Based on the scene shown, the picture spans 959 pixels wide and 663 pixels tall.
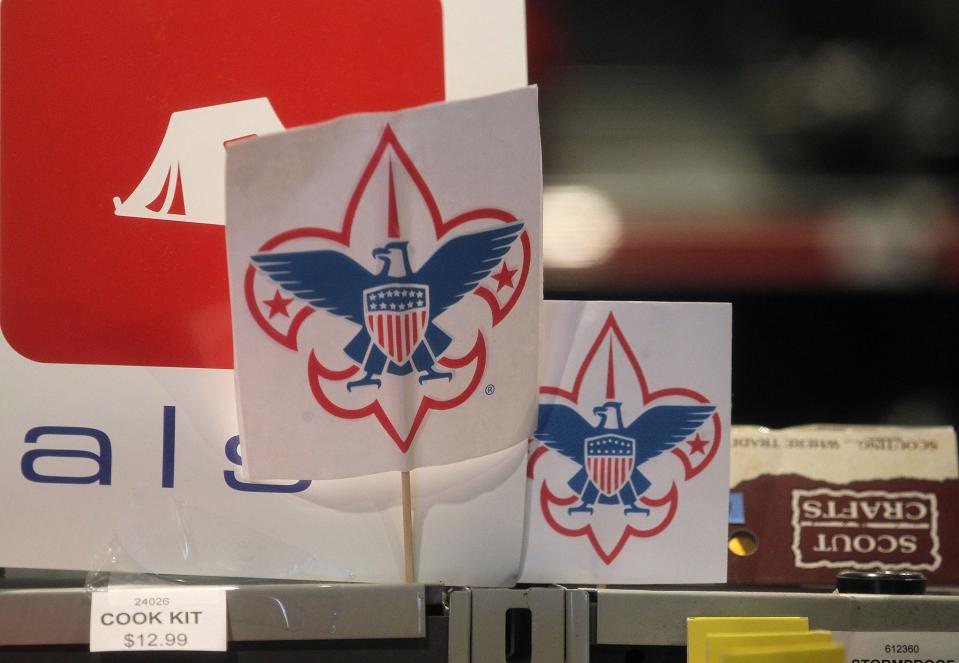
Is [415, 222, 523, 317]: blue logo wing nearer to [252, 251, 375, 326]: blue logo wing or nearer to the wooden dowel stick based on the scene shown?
[252, 251, 375, 326]: blue logo wing

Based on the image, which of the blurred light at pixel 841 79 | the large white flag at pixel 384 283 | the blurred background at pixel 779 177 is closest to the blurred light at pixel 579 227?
the blurred background at pixel 779 177

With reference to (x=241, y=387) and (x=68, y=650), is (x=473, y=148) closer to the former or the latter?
(x=241, y=387)

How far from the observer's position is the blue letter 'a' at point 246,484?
102cm

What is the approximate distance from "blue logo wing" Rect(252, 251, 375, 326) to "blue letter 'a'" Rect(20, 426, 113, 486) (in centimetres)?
24

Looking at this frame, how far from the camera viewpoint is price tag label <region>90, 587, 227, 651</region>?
919 mm

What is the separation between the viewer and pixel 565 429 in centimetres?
107

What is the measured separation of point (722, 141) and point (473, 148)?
2814 mm

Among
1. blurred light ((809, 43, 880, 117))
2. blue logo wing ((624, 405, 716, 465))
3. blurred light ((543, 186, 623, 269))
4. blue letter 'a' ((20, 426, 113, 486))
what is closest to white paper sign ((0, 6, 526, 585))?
blue letter 'a' ((20, 426, 113, 486))

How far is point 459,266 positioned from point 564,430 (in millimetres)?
210

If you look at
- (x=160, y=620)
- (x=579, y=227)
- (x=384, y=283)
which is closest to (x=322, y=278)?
(x=384, y=283)

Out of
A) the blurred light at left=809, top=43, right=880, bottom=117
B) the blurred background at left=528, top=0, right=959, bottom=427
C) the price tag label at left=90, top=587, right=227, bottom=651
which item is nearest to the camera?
the price tag label at left=90, top=587, right=227, bottom=651

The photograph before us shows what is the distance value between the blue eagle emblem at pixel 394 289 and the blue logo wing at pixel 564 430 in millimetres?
141

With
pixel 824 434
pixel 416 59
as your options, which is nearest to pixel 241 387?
pixel 416 59

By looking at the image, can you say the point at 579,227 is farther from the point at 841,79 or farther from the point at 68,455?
the point at 68,455
